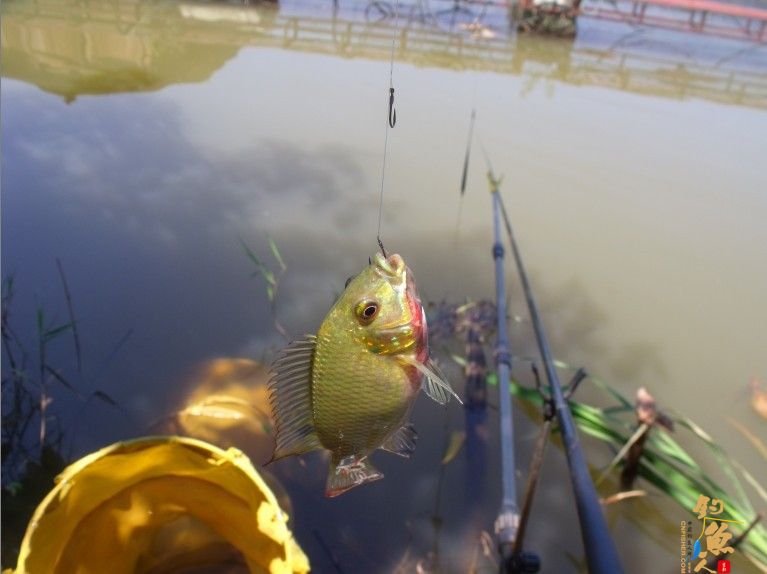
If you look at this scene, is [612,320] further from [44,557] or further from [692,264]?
[44,557]

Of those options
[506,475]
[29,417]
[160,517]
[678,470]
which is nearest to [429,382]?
[506,475]

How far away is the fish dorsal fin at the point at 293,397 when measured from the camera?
1.04 metres

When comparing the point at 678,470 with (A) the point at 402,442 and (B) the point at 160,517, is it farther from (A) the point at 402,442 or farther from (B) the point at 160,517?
(B) the point at 160,517

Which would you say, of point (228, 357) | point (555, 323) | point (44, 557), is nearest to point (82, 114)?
point (228, 357)

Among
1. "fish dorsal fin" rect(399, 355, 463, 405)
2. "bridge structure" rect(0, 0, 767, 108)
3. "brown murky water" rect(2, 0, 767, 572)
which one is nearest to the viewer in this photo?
"fish dorsal fin" rect(399, 355, 463, 405)

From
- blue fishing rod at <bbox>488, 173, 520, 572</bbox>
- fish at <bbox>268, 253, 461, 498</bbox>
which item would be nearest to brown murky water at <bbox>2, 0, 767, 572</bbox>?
blue fishing rod at <bbox>488, 173, 520, 572</bbox>

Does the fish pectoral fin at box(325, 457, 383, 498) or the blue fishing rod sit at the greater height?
the fish pectoral fin at box(325, 457, 383, 498)

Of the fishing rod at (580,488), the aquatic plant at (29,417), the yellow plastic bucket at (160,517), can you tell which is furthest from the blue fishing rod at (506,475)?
the aquatic plant at (29,417)

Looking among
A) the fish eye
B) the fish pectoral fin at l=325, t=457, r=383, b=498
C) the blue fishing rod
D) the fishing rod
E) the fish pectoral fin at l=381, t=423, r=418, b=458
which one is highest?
the fish eye

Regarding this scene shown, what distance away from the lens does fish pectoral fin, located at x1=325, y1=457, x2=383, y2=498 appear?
1079 millimetres

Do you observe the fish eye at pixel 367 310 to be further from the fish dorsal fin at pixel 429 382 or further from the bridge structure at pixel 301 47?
the bridge structure at pixel 301 47

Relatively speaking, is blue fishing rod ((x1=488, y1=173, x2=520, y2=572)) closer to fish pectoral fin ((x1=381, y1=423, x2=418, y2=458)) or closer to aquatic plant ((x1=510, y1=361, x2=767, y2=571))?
aquatic plant ((x1=510, y1=361, x2=767, y2=571))

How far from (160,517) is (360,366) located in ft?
5.53

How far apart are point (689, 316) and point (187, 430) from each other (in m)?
3.42
